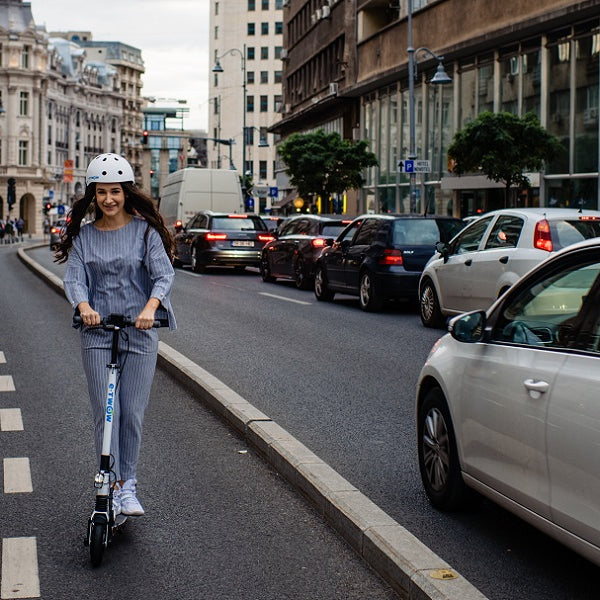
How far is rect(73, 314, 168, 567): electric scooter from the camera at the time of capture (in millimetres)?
4938

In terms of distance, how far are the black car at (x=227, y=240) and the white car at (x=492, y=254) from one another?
14.7 metres

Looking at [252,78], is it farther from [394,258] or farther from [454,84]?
[394,258]

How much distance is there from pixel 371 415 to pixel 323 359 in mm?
3643

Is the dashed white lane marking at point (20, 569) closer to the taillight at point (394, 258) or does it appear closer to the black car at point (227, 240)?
the taillight at point (394, 258)

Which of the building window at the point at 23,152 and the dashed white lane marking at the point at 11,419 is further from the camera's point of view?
the building window at the point at 23,152

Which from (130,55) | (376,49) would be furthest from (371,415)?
(130,55)

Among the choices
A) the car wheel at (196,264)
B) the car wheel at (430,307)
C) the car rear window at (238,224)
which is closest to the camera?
the car wheel at (430,307)

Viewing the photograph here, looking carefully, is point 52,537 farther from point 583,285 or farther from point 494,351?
point 583,285

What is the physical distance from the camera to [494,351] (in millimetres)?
5293

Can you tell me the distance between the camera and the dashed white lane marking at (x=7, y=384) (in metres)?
10.3

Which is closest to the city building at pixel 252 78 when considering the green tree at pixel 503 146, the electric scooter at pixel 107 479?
the green tree at pixel 503 146

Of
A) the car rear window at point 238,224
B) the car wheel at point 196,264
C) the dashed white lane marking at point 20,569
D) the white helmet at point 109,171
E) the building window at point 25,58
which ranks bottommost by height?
the dashed white lane marking at point 20,569

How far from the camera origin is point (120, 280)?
5414mm

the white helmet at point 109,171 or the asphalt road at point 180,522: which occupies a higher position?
the white helmet at point 109,171
